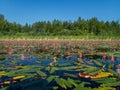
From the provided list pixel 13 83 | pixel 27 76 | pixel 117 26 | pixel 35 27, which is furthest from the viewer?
pixel 35 27

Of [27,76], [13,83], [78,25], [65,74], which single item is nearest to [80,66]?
[65,74]

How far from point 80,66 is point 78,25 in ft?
136

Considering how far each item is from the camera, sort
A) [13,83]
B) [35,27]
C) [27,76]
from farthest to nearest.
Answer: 1. [35,27]
2. [27,76]
3. [13,83]

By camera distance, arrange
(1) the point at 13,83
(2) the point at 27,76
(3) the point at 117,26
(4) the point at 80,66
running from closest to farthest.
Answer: (1) the point at 13,83, (2) the point at 27,76, (4) the point at 80,66, (3) the point at 117,26

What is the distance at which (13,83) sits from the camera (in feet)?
12.8

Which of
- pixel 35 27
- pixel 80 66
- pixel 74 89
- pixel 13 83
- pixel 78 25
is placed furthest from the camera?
pixel 35 27

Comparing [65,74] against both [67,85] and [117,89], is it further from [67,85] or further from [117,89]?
[117,89]

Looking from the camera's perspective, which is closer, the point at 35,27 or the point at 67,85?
the point at 67,85

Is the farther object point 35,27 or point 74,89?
point 35,27

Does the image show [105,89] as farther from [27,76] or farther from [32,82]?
[27,76]

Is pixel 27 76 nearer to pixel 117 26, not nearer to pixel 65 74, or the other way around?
pixel 65 74

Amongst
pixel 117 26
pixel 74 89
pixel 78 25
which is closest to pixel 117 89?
pixel 74 89

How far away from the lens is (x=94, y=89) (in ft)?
10.9

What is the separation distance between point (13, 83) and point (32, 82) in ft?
1.07
